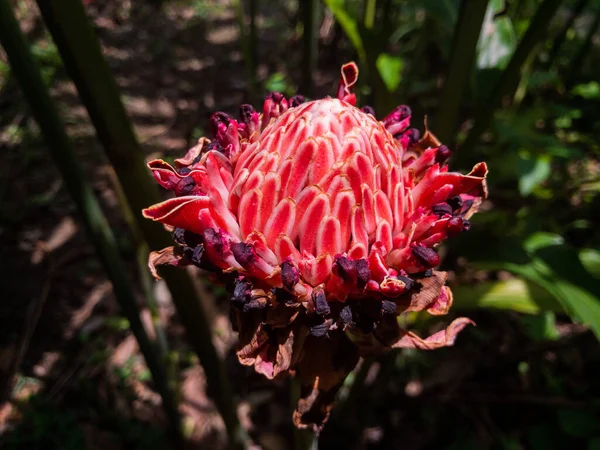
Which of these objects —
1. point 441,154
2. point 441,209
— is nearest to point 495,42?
point 441,154

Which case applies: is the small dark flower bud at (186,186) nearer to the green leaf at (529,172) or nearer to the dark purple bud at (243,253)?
the dark purple bud at (243,253)

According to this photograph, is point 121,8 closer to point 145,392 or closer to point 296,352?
point 145,392

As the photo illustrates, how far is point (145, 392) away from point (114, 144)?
2095mm

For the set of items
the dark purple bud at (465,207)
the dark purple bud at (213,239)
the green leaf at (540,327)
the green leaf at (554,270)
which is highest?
the dark purple bud at (213,239)

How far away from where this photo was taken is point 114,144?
137 centimetres

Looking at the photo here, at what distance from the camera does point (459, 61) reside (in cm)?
160

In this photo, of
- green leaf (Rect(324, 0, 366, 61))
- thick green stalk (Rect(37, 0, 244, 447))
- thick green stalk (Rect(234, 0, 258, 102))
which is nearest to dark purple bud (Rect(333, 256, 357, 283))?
thick green stalk (Rect(37, 0, 244, 447))

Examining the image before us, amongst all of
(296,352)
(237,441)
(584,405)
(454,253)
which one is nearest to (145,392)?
(237,441)

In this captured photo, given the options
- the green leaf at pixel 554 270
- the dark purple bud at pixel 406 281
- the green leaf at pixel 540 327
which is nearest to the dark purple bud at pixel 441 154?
the dark purple bud at pixel 406 281

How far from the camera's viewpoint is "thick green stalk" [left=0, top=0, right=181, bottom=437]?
126cm

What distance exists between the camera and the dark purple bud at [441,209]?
1150 millimetres

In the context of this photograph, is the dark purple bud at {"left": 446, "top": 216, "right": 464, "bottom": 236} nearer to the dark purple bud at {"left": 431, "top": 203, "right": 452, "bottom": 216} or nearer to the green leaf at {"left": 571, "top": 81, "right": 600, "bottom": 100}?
the dark purple bud at {"left": 431, "top": 203, "right": 452, "bottom": 216}

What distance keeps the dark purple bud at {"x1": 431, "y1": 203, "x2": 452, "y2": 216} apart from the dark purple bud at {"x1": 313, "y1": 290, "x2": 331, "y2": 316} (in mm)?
353

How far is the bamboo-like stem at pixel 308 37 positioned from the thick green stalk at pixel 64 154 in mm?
1278
